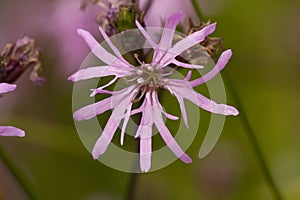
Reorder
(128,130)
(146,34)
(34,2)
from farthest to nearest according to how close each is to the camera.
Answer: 1. (34,2)
2. (128,130)
3. (146,34)

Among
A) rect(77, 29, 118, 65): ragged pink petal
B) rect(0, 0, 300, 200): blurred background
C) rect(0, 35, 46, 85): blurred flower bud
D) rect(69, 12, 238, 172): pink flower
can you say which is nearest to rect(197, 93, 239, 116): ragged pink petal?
rect(69, 12, 238, 172): pink flower

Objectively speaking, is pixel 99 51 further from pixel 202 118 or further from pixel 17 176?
pixel 202 118

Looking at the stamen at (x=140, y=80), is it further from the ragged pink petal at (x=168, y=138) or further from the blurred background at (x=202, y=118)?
the blurred background at (x=202, y=118)

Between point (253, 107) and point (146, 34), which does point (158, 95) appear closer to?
point (146, 34)

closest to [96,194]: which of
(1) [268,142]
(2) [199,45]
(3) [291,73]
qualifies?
(1) [268,142]

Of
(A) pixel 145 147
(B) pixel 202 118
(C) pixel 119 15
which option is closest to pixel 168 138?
(A) pixel 145 147

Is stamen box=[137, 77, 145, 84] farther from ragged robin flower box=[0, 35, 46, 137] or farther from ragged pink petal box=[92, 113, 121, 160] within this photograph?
ragged robin flower box=[0, 35, 46, 137]
